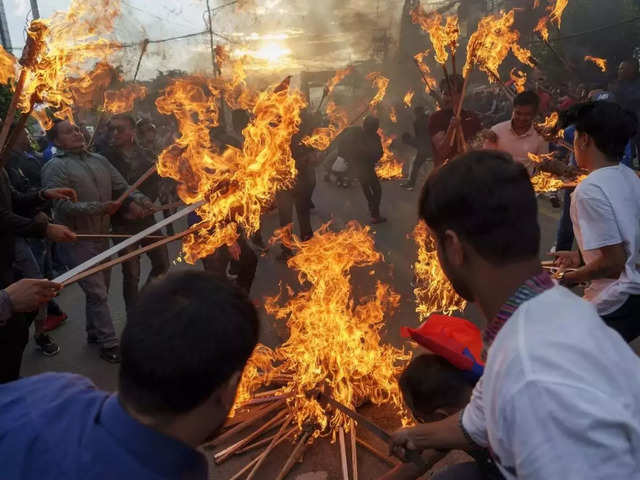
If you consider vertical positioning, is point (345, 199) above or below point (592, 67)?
below

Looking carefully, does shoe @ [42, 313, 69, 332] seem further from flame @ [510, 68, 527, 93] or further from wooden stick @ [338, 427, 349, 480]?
flame @ [510, 68, 527, 93]

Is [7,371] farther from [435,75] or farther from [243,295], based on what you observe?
[435,75]

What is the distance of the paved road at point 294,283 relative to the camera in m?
3.53

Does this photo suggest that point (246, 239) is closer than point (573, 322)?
No

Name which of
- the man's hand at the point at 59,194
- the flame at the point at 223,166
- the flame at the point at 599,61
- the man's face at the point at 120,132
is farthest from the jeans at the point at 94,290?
the flame at the point at 599,61

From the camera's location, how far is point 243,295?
4.31 ft

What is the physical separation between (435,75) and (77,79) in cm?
2558

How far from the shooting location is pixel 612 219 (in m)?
2.78

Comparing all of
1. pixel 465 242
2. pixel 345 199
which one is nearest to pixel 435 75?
pixel 345 199

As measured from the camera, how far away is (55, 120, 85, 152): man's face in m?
4.86

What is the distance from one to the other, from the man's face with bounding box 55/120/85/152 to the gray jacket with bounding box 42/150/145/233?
0.13 m

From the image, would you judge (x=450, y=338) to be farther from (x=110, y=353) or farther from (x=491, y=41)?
(x=491, y=41)

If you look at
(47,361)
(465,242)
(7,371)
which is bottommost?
(47,361)

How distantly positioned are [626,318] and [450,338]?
136cm
